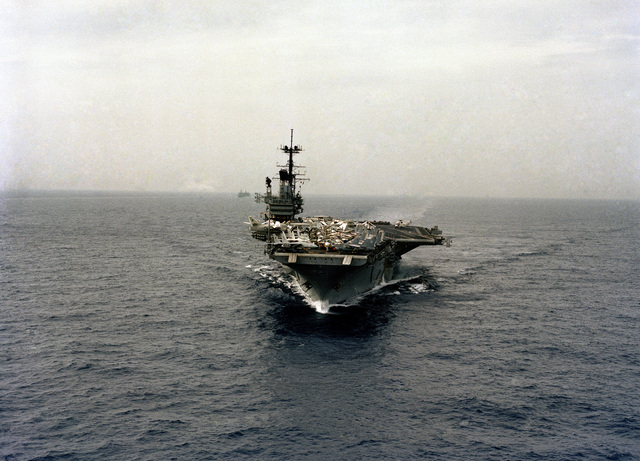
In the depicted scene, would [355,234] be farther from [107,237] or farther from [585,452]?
[107,237]

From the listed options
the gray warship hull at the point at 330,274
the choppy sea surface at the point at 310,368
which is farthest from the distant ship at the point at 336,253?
the choppy sea surface at the point at 310,368

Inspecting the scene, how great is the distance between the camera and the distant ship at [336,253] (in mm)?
35406

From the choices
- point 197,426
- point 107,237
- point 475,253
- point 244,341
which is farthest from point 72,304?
point 475,253

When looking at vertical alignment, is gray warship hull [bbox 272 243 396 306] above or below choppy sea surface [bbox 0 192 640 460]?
above

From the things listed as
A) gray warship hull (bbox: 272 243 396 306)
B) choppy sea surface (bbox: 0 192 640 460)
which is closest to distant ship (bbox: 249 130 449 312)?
gray warship hull (bbox: 272 243 396 306)

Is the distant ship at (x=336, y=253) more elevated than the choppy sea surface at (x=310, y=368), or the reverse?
the distant ship at (x=336, y=253)

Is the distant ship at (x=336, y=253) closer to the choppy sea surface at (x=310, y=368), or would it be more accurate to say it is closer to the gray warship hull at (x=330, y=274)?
the gray warship hull at (x=330, y=274)

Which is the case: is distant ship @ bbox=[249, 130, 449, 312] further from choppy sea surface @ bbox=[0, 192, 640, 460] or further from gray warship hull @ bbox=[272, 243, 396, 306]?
choppy sea surface @ bbox=[0, 192, 640, 460]

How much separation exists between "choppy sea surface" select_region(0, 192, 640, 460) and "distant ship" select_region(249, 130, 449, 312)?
1.99 metres

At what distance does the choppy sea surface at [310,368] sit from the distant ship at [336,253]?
199 centimetres

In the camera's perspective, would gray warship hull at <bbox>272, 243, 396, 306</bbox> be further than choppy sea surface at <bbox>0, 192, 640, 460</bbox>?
Yes

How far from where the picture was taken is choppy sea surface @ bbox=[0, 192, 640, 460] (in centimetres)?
1955

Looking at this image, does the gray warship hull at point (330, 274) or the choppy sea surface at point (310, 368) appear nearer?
the choppy sea surface at point (310, 368)

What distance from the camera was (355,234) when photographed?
4512cm
